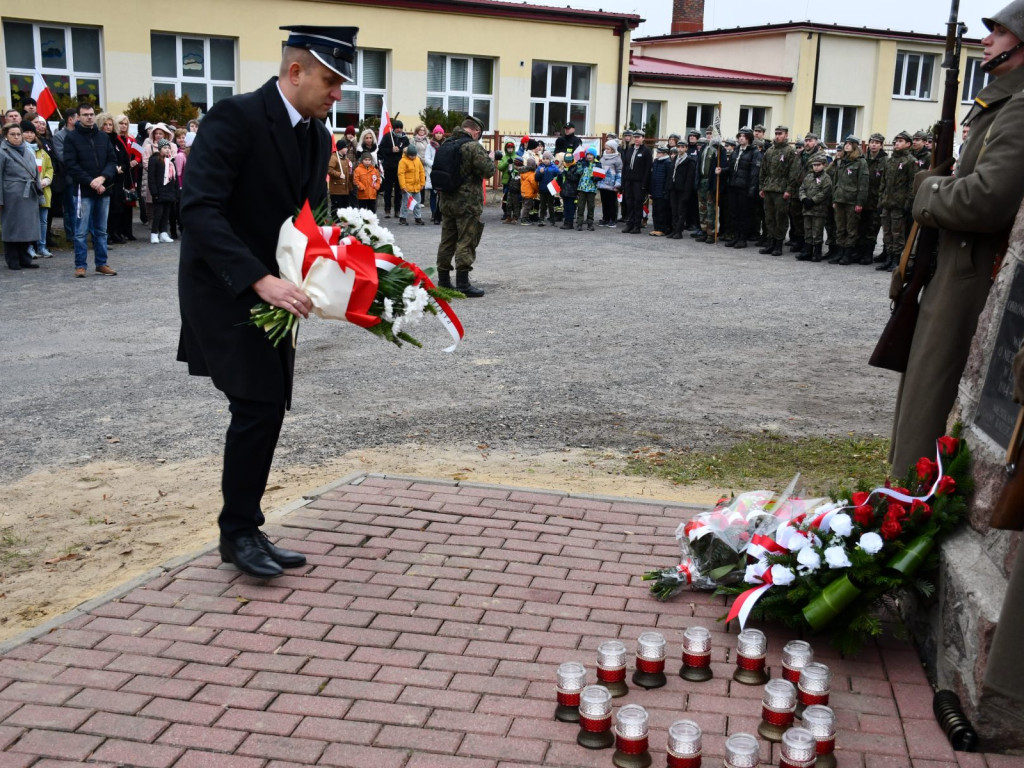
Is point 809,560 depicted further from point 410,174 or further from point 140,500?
point 410,174

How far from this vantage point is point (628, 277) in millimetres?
15547

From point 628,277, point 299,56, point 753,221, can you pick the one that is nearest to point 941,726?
point 299,56

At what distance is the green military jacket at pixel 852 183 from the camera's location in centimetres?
1738

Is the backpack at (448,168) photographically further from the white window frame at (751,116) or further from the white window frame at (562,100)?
the white window frame at (751,116)

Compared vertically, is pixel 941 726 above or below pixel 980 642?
below

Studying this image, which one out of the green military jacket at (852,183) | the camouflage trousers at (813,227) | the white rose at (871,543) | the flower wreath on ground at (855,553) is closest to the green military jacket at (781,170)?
the camouflage trousers at (813,227)

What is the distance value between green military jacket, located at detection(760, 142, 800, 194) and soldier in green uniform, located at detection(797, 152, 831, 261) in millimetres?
220

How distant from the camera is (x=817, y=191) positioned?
17.8 meters

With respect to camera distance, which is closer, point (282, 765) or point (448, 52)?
point (282, 765)

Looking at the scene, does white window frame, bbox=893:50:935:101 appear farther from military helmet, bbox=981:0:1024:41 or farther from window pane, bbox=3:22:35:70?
military helmet, bbox=981:0:1024:41

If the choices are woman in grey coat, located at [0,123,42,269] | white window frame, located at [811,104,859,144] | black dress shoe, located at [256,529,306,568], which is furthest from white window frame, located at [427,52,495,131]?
black dress shoe, located at [256,529,306,568]

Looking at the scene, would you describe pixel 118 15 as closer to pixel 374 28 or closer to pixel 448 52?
pixel 374 28

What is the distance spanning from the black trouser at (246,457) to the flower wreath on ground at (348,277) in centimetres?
30

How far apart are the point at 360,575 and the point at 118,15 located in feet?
83.2
